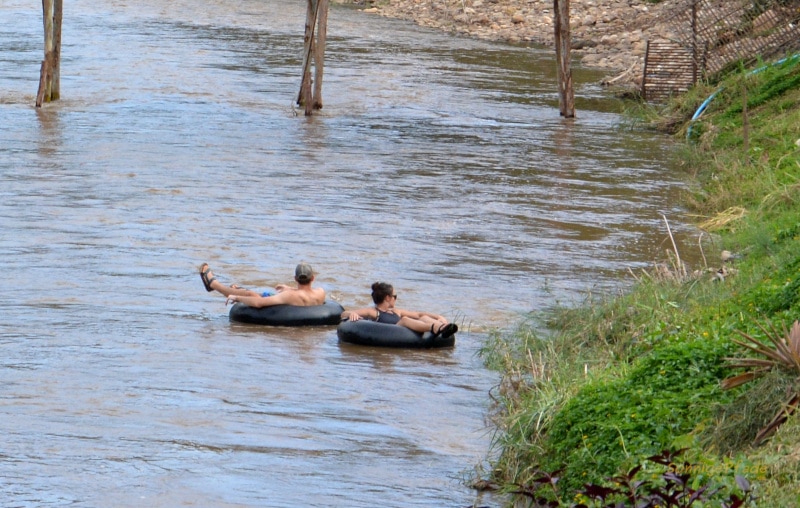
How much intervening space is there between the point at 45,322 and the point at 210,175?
7774 millimetres

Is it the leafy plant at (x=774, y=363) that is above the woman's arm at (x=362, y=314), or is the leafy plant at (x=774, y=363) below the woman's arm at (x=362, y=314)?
above

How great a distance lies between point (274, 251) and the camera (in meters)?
15.1

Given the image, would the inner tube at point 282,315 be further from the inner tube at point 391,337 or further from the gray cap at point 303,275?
the inner tube at point 391,337

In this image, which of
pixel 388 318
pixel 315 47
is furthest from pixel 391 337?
pixel 315 47

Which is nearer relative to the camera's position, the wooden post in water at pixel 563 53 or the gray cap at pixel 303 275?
the gray cap at pixel 303 275

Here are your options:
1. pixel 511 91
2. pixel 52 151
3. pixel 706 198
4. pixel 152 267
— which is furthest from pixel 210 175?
pixel 511 91

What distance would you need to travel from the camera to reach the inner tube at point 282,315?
1230cm

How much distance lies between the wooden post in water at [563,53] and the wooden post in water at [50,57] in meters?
9.36

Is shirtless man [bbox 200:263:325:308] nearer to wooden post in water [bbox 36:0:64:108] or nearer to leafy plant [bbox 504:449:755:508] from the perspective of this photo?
leafy plant [bbox 504:449:755:508]

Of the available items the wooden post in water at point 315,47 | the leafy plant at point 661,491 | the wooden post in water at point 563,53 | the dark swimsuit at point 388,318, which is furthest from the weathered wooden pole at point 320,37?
the leafy plant at point 661,491

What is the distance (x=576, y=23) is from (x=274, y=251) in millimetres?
25610

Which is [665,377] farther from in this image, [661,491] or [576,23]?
[576,23]

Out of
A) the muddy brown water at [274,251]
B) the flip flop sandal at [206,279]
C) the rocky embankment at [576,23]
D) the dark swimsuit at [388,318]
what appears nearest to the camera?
the muddy brown water at [274,251]

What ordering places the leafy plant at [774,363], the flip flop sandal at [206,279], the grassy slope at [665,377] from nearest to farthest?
1. the leafy plant at [774,363]
2. the grassy slope at [665,377]
3. the flip flop sandal at [206,279]
